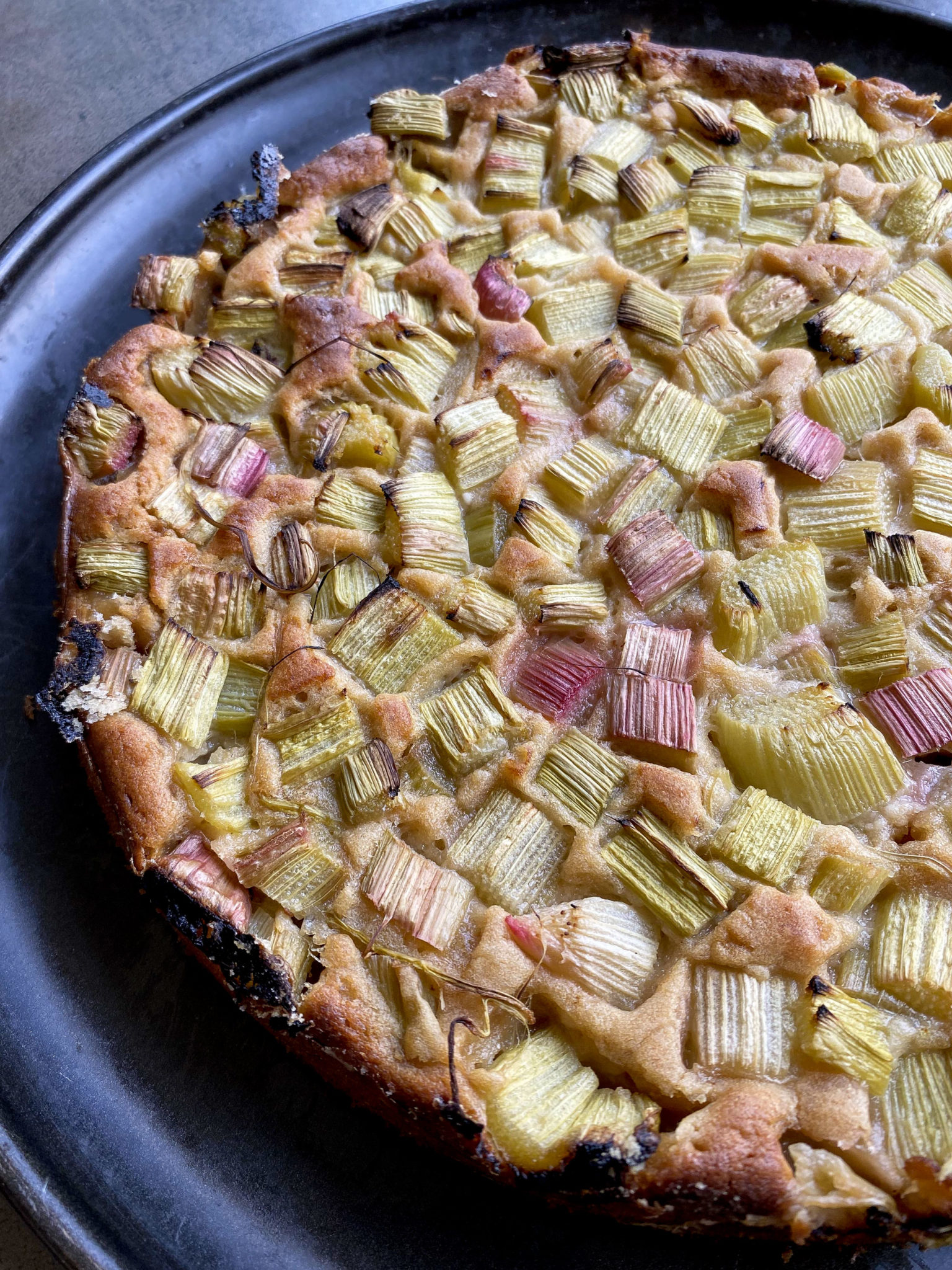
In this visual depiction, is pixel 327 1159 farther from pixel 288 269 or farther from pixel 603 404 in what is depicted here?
pixel 288 269

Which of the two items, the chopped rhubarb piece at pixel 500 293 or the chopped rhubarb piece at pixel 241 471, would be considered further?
the chopped rhubarb piece at pixel 500 293

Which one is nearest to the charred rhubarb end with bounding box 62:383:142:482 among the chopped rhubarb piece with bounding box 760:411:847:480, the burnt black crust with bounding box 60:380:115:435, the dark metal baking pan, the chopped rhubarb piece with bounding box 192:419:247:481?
the burnt black crust with bounding box 60:380:115:435

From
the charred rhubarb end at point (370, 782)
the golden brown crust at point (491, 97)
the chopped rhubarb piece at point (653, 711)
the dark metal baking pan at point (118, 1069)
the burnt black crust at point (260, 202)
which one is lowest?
the dark metal baking pan at point (118, 1069)

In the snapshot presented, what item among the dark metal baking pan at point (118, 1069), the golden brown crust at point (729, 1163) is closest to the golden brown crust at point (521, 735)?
the golden brown crust at point (729, 1163)

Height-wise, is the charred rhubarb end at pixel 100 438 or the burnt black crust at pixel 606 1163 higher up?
the charred rhubarb end at pixel 100 438

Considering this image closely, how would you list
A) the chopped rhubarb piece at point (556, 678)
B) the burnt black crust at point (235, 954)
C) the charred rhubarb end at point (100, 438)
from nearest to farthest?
the burnt black crust at point (235, 954) → the chopped rhubarb piece at point (556, 678) → the charred rhubarb end at point (100, 438)

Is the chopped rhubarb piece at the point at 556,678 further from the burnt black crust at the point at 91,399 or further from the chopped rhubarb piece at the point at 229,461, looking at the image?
the burnt black crust at the point at 91,399

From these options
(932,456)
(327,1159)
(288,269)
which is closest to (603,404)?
(932,456)

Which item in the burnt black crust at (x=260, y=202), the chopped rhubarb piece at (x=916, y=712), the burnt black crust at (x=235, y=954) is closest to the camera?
the burnt black crust at (x=235, y=954)
